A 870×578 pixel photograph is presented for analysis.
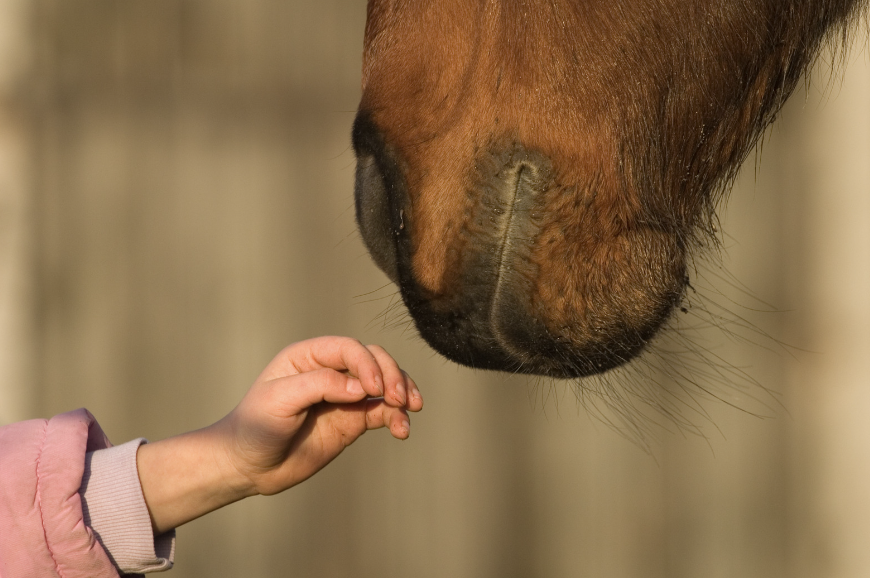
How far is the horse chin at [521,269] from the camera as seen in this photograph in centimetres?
70

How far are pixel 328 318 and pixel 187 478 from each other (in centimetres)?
88

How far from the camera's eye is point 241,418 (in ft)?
2.45

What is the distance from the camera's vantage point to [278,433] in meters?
0.73

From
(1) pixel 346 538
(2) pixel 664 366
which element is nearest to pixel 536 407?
(2) pixel 664 366

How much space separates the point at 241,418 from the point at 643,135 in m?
0.47

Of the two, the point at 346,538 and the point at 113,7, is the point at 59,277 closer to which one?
the point at 113,7

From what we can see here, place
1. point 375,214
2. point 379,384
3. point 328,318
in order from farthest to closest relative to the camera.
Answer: point 328,318
point 375,214
point 379,384

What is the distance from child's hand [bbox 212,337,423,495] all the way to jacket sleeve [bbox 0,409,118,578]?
0.14 metres

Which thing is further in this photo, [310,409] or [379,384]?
[310,409]

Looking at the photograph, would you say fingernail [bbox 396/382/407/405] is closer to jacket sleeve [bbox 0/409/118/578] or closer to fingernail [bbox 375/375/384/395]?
fingernail [bbox 375/375/384/395]

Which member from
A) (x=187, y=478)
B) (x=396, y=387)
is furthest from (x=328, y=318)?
(x=396, y=387)

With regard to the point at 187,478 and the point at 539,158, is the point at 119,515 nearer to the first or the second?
the point at 187,478

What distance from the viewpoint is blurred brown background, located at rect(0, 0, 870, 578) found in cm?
159

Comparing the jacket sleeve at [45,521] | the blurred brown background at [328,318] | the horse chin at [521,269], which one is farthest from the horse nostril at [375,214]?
the blurred brown background at [328,318]
